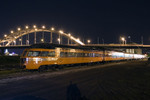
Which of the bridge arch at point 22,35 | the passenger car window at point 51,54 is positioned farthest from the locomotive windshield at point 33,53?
the bridge arch at point 22,35

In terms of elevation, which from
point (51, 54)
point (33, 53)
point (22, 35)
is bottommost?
point (51, 54)

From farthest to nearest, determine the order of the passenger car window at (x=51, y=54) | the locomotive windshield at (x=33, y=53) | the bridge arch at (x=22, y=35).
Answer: the bridge arch at (x=22, y=35), the passenger car window at (x=51, y=54), the locomotive windshield at (x=33, y=53)

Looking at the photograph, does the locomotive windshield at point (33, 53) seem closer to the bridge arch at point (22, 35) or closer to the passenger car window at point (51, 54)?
the passenger car window at point (51, 54)

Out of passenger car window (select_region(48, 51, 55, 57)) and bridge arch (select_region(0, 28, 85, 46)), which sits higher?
bridge arch (select_region(0, 28, 85, 46))

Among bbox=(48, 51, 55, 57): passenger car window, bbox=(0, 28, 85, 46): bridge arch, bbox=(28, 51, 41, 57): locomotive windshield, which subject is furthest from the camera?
Answer: bbox=(0, 28, 85, 46): bridge arch

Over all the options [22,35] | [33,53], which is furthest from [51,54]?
[22,35]

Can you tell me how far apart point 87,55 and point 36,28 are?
325 feet

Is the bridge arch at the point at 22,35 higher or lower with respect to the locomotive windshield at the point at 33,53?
higher

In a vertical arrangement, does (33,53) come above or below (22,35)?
below

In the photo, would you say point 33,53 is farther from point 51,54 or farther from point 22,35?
point 22,35

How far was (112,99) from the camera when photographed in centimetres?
904

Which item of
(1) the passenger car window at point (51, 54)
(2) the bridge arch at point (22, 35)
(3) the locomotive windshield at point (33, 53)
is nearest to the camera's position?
(3) the locomotive windshield at point (33, 53)

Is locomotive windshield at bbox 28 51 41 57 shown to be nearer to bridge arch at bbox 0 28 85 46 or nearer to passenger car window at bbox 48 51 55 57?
passenger car window at bbox 48 51 55 57

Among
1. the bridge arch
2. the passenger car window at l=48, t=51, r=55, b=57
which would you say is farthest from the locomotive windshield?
the bridge arch
